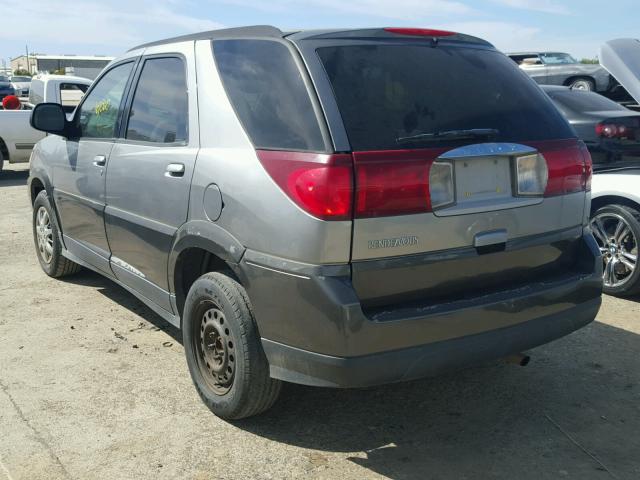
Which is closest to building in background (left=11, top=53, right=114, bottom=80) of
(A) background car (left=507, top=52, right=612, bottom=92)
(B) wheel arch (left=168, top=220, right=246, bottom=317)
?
(A) background car (left=507, top=52, right=612, bottom=92)

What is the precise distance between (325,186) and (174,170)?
116cm

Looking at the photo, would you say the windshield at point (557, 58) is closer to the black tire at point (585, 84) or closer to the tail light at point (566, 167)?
the black tire at point (585, 84)

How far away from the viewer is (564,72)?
21.4 metres

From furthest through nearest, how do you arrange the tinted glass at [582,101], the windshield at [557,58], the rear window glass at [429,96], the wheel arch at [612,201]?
the windshield at [557,58]
the tinted glass at [582,101]
the wheel arch at [612,201]
the rear window glass at [429,96]

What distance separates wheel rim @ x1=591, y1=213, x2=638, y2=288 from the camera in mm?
5367

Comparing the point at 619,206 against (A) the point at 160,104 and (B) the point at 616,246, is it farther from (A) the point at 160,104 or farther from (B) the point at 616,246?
(A) the point at 160,104

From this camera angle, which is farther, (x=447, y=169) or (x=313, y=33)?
(x=313, y=33)

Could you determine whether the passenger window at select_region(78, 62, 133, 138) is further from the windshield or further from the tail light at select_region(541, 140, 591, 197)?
the windshield

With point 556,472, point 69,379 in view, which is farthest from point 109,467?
point 556,472

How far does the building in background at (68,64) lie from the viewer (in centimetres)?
3597

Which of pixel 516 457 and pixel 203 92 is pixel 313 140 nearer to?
pixel 203 92

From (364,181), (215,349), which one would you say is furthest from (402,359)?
(215,349)

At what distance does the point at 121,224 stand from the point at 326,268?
6.44 feet

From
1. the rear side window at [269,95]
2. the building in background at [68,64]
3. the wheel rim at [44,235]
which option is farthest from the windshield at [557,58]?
the rear side window at [269,95]
